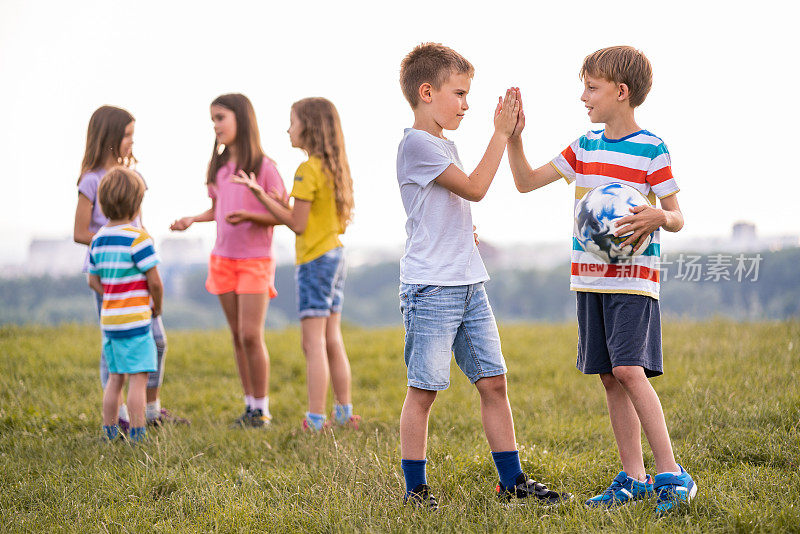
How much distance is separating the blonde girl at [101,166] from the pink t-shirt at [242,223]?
23.8 inches

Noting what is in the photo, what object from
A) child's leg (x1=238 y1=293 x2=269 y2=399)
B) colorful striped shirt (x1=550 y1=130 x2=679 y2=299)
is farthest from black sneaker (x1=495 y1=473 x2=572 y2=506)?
child's leg (x1=238 y1=293 x2=269 y2=399)

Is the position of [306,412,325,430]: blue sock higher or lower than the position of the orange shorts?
lower

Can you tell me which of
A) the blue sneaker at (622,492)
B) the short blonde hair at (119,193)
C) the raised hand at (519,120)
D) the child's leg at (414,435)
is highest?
the raised hand at (519,120)

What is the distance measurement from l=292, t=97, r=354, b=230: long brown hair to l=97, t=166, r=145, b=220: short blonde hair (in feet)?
3.87

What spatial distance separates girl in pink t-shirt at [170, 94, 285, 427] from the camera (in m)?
5.05

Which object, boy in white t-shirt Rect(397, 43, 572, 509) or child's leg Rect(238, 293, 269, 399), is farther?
child's leg Rect(238, 293, 269, 399)

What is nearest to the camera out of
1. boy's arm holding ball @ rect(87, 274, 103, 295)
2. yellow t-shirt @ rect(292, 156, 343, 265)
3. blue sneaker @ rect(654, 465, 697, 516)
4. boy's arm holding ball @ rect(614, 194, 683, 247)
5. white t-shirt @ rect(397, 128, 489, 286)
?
boy's arm holding ball @ rect(614, 194, 683, 247)

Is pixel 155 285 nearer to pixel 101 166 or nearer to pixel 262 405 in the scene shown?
pixel 101 166

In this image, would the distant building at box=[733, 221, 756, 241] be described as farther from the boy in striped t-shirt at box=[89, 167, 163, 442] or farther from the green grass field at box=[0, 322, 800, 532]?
the boy in striped t-shirt at box=[89, 167, 163, 442]

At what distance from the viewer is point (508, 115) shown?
3.08 meters

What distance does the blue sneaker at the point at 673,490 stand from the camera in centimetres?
294

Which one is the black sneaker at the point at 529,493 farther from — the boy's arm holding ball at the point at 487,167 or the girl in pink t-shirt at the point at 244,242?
the girl in pink t-shirt at the point at 244,242

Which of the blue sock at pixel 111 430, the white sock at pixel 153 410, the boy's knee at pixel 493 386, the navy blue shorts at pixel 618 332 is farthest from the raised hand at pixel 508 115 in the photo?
the white sock at pixel 153 410

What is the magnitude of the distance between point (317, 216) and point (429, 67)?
1906 millimetres
